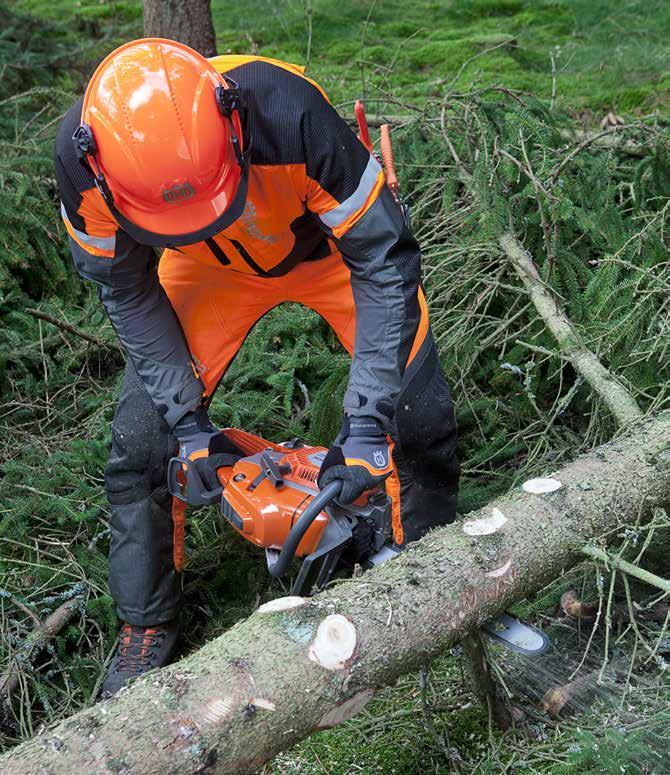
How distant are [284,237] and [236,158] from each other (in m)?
0.42

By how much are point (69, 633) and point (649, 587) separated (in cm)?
196

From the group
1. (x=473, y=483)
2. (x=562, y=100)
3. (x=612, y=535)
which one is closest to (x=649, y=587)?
(x=612, y=535)

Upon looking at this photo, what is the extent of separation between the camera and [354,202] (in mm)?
2354

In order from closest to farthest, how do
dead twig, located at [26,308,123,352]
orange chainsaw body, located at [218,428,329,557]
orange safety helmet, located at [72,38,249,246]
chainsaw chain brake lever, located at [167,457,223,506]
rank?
1. orange safety helmet, located at [72,38,249,246]
2. orange chainsaw body, located at [218,428,329,557]
3. chainsaw chain brake lever, located at [167,457,223,506]
4. dead twig, located at [26,308,123,352]

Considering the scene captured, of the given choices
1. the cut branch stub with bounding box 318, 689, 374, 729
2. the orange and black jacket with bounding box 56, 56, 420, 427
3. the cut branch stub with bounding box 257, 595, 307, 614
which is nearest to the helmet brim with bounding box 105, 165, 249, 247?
the orange and black jacket with bounding box 56, 56, 420, 427

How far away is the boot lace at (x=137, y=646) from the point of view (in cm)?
272

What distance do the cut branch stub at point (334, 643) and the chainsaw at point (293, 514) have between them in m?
0.39

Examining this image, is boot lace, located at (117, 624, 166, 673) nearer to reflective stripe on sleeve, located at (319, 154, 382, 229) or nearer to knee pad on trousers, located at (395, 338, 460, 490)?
knee pad on trousers, located at (395, 338, 460, 490)

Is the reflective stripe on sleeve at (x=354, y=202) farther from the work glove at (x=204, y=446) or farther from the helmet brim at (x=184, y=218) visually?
the work glove at (x=204, y=446)

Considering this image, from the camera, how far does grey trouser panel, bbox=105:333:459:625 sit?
273 cm

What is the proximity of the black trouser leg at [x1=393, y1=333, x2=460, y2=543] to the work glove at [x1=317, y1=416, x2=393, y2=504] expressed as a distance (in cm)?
25

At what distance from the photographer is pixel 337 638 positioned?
1.80m

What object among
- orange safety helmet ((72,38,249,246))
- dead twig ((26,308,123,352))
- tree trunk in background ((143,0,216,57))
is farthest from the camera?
tree trunk in background ((143,0,216,57))

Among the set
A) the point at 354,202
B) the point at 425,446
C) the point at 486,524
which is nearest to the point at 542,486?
the point at 486,524
